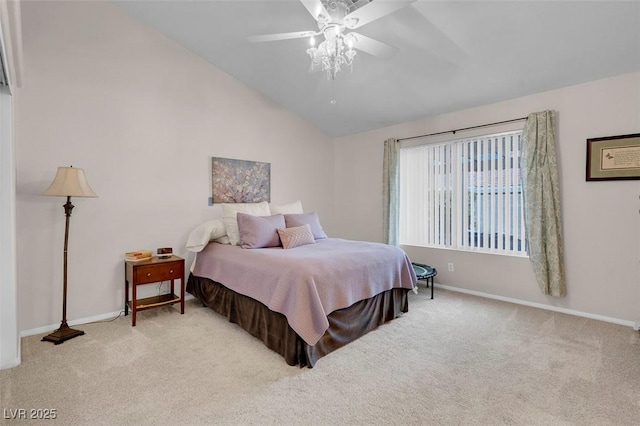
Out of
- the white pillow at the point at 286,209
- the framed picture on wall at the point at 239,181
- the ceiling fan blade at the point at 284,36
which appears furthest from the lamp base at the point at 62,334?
the ceiling fan blade at the point at 284,36

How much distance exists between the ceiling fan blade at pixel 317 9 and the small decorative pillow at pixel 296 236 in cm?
203

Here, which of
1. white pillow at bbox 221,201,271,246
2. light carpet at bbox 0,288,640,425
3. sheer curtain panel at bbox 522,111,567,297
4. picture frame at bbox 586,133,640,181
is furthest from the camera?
white pillow at bbox 221,201,271,246

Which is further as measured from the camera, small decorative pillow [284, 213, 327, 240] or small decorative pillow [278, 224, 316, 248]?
small decorative pillow [284, 213, 327, 240]

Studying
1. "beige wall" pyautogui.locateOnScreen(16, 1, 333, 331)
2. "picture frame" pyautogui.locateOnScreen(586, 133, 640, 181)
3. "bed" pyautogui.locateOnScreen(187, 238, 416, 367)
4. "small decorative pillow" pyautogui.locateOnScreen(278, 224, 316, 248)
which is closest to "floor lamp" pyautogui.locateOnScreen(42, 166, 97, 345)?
"beige wall" pyautogui.locateOnScreen(16, 1, 333, 331)

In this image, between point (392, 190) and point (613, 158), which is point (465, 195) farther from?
point (613, 158)

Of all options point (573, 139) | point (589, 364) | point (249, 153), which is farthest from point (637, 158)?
point (249, 153)

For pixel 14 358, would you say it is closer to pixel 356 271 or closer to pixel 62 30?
pixel 356 271

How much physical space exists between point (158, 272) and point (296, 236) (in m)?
1.43

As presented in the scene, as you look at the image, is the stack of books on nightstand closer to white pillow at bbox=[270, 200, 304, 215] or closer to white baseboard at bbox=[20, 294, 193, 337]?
white baseboard at bbox=[20, 294, 193, 337]

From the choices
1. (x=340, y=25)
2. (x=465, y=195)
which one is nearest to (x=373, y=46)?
(x=340, y=25)

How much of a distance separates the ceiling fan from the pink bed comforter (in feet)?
5.08

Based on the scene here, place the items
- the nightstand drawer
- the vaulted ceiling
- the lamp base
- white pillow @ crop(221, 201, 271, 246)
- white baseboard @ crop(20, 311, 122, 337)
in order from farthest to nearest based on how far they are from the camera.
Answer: white pillow @ crop(221, 201, 271, 246)
the nightstand drawer
white baseboard @ crop(20, 311, 122, 337)
the lamp base
the vaulted ceiling

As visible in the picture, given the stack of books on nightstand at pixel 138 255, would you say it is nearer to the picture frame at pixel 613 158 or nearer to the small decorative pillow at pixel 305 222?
the small decorative pillow at pixel 305 222

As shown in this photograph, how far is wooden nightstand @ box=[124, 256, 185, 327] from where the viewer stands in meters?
2.82
